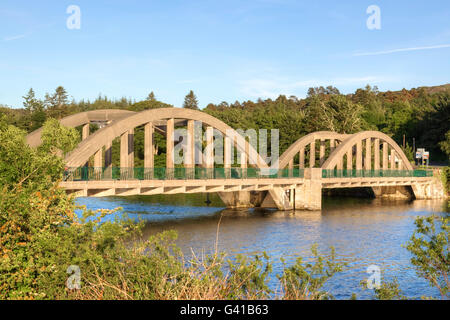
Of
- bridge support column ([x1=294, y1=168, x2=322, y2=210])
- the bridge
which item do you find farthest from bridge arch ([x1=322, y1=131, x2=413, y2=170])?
bridge support column ([x1=294, y1=168, x2=322, y2=210])

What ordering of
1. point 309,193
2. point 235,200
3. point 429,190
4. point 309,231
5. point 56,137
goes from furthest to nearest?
point 429,190, point 235,200, point 309,193, point 309,231, point 56,137

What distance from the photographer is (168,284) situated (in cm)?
1184

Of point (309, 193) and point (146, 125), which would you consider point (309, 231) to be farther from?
point (146, 125)

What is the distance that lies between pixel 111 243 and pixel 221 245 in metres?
17.1

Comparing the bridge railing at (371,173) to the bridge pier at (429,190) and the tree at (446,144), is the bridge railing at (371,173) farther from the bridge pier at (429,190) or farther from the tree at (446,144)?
the tree at (446,144)

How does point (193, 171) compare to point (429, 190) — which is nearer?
point (193, 171)

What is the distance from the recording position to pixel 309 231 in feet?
122

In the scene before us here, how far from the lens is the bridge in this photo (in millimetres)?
34938

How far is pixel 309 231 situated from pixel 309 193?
13.3m

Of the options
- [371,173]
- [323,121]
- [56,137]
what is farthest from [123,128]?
[323,121]

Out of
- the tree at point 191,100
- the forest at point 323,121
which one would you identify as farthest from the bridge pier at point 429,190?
the tree at point 191,100

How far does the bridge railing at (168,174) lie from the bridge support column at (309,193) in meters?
1.19
